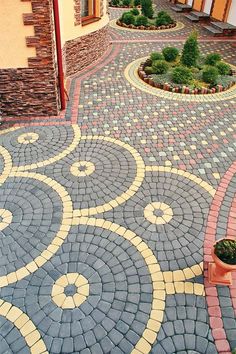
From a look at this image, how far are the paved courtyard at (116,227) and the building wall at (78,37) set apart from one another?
2.68m

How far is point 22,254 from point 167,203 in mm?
3194

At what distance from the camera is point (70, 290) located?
5082 millimetres

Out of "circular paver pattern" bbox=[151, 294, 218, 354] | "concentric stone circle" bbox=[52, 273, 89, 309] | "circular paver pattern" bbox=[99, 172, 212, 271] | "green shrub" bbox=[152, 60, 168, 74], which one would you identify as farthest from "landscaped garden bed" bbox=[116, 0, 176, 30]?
"circular paver pattern" bbox=[151, 294, 218, 354]

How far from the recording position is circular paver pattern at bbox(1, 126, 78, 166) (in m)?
8.12

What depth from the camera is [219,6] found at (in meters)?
20.6

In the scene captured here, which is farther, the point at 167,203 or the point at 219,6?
the point at 219,6

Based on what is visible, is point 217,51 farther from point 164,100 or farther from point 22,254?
point 22,254

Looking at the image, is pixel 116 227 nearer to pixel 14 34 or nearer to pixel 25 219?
pixel 25 219

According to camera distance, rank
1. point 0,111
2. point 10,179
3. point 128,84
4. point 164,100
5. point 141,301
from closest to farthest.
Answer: point 141,301, point 10,179, point 0,111, point 164,100, point 128,84

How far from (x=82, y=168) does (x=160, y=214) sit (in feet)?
7.91

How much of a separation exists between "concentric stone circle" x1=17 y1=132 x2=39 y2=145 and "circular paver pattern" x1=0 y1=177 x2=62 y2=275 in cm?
171

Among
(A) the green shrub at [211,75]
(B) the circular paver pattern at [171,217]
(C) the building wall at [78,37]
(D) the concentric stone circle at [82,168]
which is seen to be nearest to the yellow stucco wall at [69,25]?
(C) the building wall at [78,37]

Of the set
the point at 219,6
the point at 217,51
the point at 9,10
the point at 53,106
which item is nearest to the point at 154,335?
the point at 53,106

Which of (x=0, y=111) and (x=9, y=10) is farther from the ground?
(x=9, y=10)
